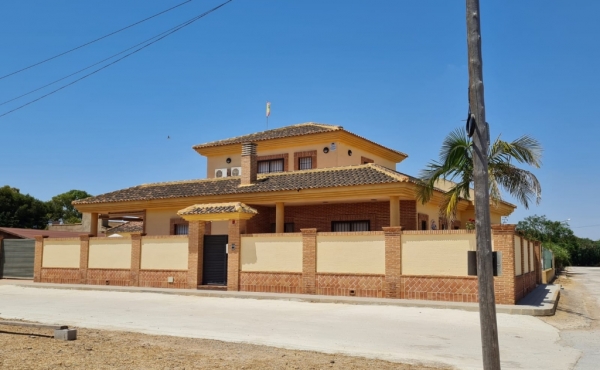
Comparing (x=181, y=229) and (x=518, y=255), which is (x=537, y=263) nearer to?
(x=518, y=255)

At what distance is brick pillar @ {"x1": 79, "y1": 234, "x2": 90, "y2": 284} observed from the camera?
26.5 m

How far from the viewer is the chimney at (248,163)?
26375 millimetres

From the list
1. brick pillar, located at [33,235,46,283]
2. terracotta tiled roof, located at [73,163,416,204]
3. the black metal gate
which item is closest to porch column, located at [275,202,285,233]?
terracotta tiled roof, located at [73,163,416,204]

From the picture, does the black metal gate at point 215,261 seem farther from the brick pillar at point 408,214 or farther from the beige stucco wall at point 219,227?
the brick pillar at point 408,214

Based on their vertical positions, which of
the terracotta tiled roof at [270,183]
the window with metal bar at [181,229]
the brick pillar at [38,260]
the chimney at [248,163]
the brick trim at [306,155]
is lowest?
the brick pillar at [38,260]

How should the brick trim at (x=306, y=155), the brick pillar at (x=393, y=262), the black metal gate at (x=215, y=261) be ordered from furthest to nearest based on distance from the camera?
1. the brick trim at (x=306, y=155)
2. the black metal gate at (x=215, y=261)
3. the brick pillar at (x=393, y=262)

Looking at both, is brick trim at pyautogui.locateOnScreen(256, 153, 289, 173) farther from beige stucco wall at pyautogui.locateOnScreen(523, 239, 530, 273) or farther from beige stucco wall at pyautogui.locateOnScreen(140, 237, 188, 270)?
beige stucco wall at pyautogui.locateOnScreen(523, 239, 530, 273)

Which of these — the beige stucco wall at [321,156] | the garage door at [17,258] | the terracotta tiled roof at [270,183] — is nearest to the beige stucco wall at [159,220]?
the terracotta tiled roof at [270,183]

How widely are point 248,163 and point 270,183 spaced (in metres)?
1.60

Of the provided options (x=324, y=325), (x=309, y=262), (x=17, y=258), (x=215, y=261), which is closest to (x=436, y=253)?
(x=309, y=262)

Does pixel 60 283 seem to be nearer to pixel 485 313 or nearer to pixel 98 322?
pixel 98 322

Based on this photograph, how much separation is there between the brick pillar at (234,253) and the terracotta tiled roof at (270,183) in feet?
8.03

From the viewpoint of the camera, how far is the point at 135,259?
2480 cm

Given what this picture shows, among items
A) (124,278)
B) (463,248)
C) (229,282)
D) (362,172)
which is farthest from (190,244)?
(463,248)
